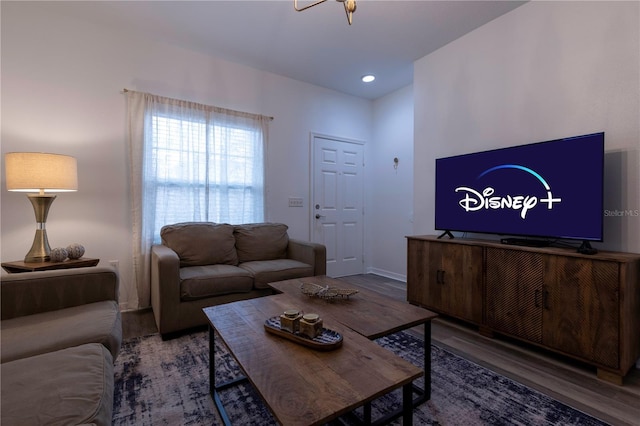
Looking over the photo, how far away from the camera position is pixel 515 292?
2170 mm

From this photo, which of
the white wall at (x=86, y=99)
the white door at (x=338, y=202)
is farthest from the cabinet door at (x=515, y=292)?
the white wall at (x=86, y=99)

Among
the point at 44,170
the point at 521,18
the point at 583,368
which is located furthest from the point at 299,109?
the point at 583,368

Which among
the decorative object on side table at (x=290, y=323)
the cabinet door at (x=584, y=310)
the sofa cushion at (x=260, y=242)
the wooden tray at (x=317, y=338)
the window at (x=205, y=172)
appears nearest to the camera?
the wooden tray at (x=317, y=338)

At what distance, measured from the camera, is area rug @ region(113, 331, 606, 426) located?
1425mm

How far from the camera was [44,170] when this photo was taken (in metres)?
2.08

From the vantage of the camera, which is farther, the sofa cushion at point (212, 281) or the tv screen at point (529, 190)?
the sofa cushion at point (212, 281)

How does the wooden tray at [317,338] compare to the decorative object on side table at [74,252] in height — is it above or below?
below

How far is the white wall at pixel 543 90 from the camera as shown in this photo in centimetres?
199

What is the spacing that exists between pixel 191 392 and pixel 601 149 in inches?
115

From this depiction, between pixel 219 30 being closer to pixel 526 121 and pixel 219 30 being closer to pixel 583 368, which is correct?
pixel 526 121

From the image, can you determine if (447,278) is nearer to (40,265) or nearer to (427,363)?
(427,363)

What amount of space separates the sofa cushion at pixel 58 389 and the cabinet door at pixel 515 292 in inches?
97.1

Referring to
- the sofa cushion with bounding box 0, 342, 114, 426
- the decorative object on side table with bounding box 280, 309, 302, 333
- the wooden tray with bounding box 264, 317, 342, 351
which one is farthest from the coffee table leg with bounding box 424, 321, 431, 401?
the sofa cushion with bounding box 0, 342, 114, 426

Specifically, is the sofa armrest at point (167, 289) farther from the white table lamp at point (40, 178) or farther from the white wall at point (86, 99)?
the white wall at point (86, 99)
